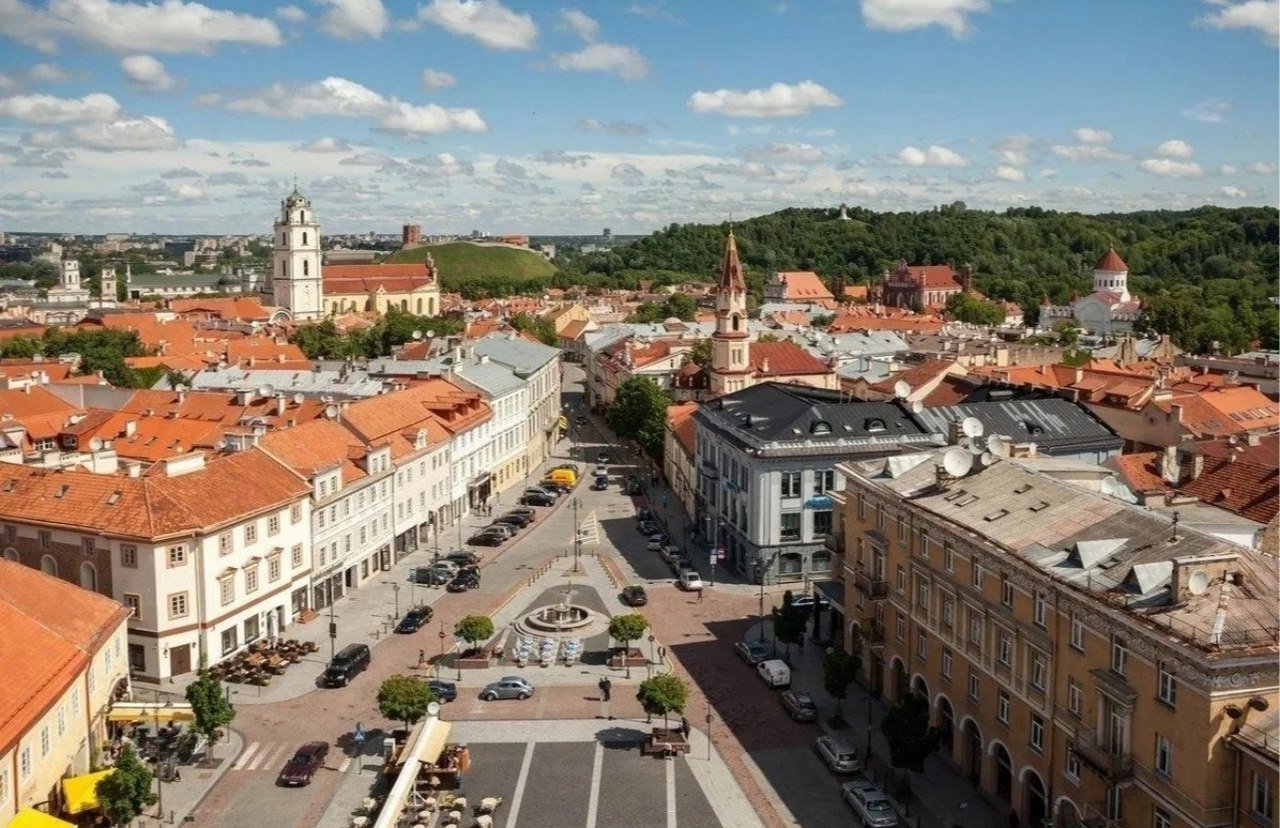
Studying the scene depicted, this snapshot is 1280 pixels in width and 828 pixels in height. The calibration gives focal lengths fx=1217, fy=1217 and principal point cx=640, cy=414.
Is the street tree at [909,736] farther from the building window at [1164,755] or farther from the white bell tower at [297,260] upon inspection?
the white bell tower at [297,260]

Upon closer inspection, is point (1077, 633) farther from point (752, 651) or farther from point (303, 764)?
point (303, 764)

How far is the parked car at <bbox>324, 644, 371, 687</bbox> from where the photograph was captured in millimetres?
43469

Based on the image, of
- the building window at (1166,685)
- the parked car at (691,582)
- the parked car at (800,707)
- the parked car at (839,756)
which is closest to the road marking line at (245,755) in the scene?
the parked car at (800,707)

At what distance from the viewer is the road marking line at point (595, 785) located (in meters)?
33.6

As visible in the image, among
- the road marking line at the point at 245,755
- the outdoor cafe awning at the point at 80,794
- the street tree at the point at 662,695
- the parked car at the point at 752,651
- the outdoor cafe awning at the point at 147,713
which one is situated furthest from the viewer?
the parked car at the point at 752,651

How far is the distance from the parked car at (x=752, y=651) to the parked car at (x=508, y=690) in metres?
8.53

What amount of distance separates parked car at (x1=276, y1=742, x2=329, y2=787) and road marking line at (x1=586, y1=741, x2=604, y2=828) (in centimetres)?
822

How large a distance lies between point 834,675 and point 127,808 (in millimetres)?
20966

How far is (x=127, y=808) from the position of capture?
100 ft

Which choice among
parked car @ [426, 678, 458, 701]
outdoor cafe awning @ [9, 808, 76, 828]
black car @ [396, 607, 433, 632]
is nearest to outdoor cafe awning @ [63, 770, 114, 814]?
outdoor cafe awning @ [9, 808, 76, 828]

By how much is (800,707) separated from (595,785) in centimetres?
832

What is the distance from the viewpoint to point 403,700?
36.7 meters

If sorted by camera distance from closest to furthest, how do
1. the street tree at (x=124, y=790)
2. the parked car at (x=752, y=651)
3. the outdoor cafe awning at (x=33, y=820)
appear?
1. the outdoor cafe awning at (x=33, y=820)
2. the street tree at (x=124, y=790)
3. the parked car at (x=752, y=651)

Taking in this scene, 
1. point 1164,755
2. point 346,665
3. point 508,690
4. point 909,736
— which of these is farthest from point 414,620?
point 1164,755
